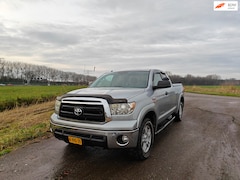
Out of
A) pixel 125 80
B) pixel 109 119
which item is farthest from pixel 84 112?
pixel 125 80

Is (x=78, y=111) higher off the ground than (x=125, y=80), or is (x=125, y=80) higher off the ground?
(x=125, y=80)

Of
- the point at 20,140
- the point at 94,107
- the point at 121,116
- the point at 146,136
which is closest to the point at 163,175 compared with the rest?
the point at 146,136

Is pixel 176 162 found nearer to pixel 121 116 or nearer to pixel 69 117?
pixel 121 116

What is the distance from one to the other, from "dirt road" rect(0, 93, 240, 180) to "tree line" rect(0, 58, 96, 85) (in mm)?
85443

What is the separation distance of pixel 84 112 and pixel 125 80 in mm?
1732

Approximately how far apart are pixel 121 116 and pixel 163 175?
121 cm

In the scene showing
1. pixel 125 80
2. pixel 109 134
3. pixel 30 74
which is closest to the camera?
pixel 109 134

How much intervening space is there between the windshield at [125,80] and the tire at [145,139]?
0.98 metres

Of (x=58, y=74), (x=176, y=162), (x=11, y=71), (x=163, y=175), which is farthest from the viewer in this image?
(x=58, y=74)

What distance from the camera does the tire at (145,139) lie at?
10.7 feet

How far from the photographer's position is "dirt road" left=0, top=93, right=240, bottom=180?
2990 mm

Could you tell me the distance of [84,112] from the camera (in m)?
3.25

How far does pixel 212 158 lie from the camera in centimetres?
359

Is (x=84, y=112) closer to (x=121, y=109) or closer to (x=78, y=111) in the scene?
(x=78, y=111)
